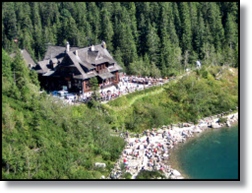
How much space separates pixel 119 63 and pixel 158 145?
6.56 m

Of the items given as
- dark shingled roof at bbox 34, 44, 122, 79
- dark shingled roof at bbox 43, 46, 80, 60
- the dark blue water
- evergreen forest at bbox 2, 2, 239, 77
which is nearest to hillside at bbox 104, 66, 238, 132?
the dark blue water

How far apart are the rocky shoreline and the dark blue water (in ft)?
1.02

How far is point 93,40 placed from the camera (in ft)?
77.1

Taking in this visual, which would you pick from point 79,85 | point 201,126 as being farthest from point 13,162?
point 201,126

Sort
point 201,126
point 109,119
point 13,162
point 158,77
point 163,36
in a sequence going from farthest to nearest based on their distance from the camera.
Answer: point 163,36, point 158,77, point 201,126, point 109,119, point 13,162

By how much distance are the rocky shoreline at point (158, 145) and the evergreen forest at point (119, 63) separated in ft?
0.90

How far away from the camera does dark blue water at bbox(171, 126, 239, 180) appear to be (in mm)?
10973

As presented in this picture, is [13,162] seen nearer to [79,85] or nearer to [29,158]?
[29,158]

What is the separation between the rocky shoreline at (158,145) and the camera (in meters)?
12.9

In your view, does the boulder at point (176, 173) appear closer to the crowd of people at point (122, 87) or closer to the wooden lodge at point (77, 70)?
the crowd of people at point (122, 87)

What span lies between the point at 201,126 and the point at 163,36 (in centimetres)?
632

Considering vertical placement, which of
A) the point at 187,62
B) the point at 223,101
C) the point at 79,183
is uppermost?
the point at 187,62

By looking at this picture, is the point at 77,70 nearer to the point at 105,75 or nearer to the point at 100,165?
the point at 105,75

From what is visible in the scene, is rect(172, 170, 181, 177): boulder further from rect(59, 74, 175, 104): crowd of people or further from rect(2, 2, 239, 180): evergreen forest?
rect(59, 74, 175, 104): crowd of people
